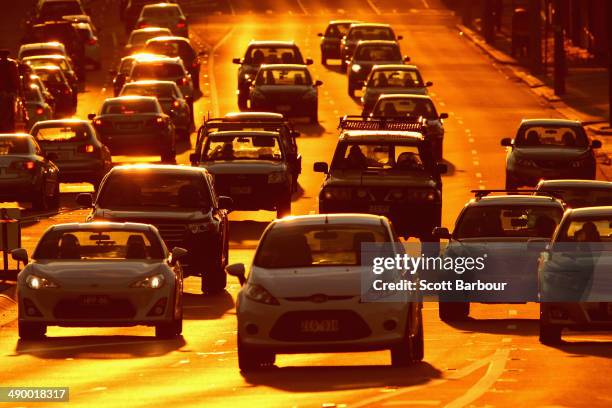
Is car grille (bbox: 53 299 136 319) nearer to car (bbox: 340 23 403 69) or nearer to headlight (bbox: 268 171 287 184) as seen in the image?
headlight (bbox: 268 171 287 184)

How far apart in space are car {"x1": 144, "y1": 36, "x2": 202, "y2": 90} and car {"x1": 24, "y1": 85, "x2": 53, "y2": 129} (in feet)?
42.5

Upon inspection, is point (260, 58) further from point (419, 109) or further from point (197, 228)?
point (197, 228)

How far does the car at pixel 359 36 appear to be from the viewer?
7712 centimetres

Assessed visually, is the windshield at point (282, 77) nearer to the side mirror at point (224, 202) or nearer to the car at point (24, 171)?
the car at point (24, 171)

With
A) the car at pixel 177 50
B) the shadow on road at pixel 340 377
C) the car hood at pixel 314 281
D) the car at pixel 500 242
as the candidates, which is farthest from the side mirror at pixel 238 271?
the car at pixel 177 50

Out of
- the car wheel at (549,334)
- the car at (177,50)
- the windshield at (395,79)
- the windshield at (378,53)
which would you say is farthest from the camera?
the car at (177,50)

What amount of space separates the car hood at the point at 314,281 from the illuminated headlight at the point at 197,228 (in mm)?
9148

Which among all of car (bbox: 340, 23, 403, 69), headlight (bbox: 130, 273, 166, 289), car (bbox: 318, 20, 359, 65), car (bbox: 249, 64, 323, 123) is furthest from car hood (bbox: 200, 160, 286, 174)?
car (bbox: 318, 20, 359, 65)

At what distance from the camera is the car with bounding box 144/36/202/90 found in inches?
2810

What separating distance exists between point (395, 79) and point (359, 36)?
54.1 feet

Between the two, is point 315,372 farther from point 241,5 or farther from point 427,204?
point 241,5

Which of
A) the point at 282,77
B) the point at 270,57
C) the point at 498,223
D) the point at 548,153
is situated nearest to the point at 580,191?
the point at 498,223

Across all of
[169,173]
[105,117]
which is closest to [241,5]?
[105,117]

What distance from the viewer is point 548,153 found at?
145 feet
